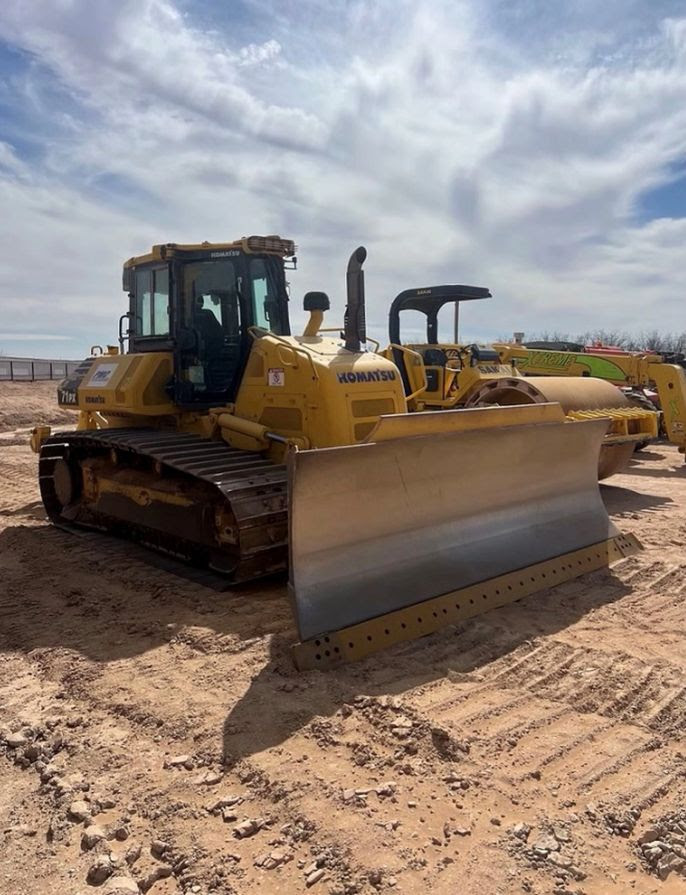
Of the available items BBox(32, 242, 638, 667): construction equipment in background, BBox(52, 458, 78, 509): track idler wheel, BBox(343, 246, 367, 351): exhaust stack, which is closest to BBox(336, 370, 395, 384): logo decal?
BBox(32, 242, 638, 667): construction equipment in background

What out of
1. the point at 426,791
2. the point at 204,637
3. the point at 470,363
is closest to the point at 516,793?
the point at 426,791

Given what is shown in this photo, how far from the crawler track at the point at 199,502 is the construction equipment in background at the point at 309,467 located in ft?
0.06

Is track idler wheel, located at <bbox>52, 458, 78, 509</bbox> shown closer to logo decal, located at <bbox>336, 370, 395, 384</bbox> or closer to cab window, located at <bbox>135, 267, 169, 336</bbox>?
cab window, located at <bbox>135, 267, 169, 336</bbox>

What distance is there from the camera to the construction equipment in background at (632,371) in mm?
10906

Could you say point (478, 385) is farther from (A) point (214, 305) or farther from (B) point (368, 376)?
(A) point (214, 305)

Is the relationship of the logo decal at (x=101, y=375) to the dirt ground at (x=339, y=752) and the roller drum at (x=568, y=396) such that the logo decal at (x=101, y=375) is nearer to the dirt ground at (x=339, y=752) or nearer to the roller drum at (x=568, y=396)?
the dirt ground at (x=339, y=752)

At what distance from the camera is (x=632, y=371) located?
1201 centimetres

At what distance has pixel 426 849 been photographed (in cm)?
246

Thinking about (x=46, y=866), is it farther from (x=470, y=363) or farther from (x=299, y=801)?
(x=470, y=363)

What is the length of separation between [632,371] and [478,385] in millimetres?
3683

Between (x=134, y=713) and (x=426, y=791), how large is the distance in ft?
4.72

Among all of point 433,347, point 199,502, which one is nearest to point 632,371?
point 433,347

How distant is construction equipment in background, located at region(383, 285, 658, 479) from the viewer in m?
8.34

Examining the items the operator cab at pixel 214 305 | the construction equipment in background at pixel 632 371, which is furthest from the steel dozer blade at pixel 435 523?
the construction equipment in background at pixel 632 371
